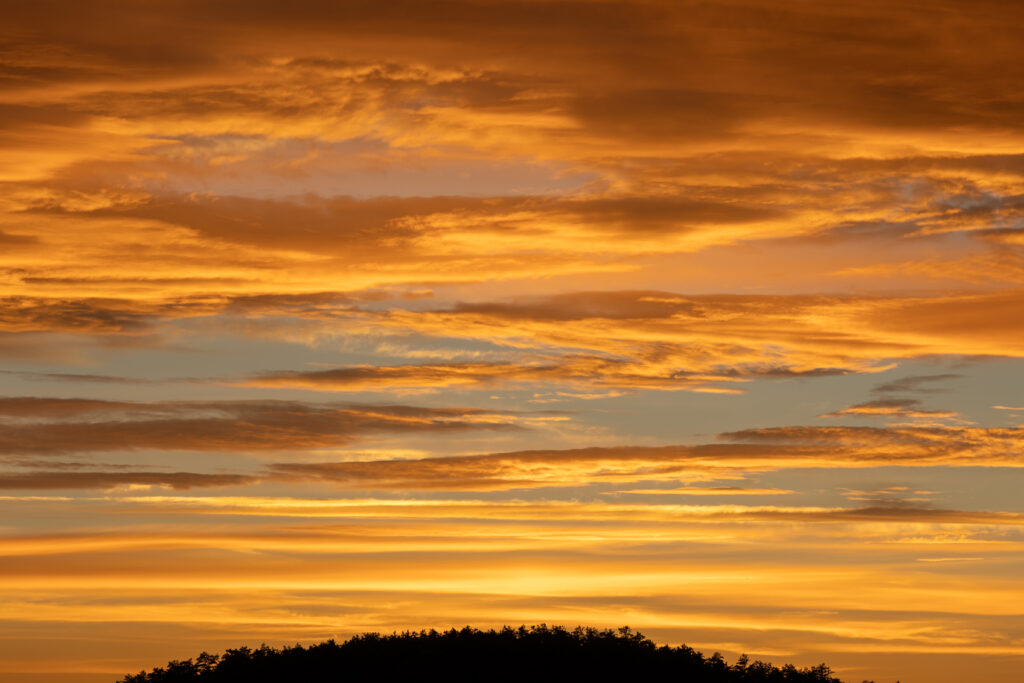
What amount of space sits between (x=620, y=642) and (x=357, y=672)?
2950 centimetres

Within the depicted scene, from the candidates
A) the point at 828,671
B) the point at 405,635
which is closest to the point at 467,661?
the point at 405,635

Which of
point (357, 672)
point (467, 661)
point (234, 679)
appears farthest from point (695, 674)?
point (234, 679)

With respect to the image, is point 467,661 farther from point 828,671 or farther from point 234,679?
point 828,671

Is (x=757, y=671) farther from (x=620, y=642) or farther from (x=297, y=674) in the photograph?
(x=297, y=674)

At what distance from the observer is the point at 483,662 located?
173000 mm

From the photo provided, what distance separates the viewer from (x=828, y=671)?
568 ft

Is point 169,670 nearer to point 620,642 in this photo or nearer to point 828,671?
point 620,642

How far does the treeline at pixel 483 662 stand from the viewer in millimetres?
170625

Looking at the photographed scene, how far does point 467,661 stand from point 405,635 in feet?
30.0

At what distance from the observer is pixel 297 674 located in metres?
177

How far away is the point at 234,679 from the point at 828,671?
2619 inches

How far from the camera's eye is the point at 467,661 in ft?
568

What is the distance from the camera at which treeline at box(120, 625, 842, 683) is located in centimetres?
17062

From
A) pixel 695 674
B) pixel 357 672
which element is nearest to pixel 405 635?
pixel 357 672
